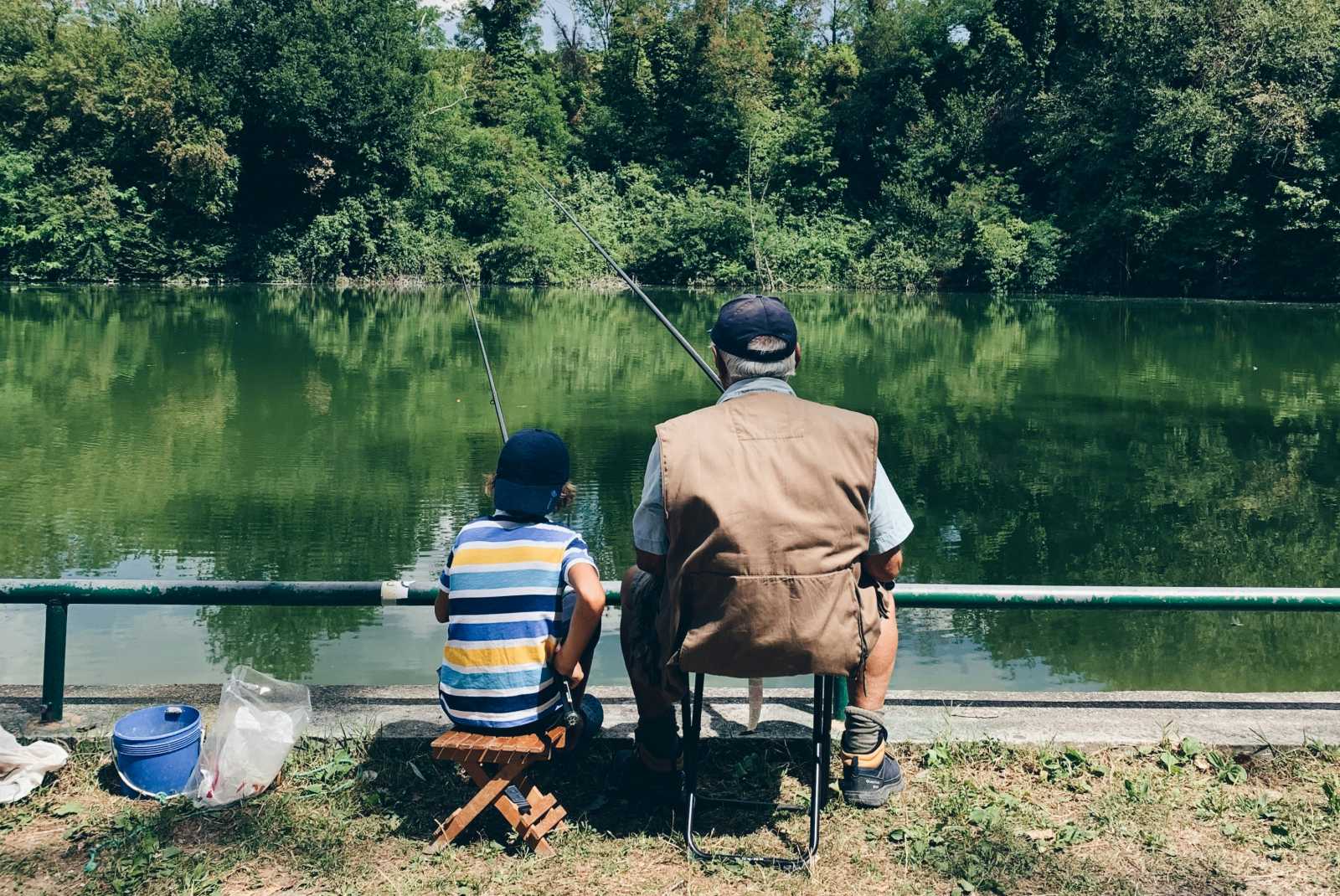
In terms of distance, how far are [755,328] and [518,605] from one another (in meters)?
0.84

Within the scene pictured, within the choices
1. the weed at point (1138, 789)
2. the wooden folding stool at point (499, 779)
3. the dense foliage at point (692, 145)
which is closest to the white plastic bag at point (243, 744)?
the wooden folding stool at point (499, 779)

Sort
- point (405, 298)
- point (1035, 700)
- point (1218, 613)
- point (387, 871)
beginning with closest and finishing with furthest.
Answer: point (387, 871) → point (1035, 700) → point (1218, 613) → point (405, 298)

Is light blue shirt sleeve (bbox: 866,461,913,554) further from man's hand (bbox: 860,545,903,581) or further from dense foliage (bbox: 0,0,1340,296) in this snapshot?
dense foliage (bbox: 0,0,1340,296)

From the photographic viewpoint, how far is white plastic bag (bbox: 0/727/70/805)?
2.91 meters

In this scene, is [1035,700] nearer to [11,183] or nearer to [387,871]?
[387,871]

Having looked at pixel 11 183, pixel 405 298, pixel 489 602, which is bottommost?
pixel 489 602

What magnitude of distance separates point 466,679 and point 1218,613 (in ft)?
17.4

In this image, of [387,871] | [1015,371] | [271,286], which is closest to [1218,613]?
[387,871]

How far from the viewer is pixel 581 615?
274 centimetres

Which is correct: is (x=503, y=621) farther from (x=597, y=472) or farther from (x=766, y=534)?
(x=597, y=472)

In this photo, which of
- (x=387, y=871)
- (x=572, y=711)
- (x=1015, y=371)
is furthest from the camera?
(x=1015, y=371)

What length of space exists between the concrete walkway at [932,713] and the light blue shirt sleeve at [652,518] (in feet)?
2.83

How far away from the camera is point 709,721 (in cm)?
341

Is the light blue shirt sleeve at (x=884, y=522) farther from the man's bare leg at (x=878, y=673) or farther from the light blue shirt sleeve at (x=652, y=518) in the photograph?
the light blue shirt sleeve at (x=652, y=518)
